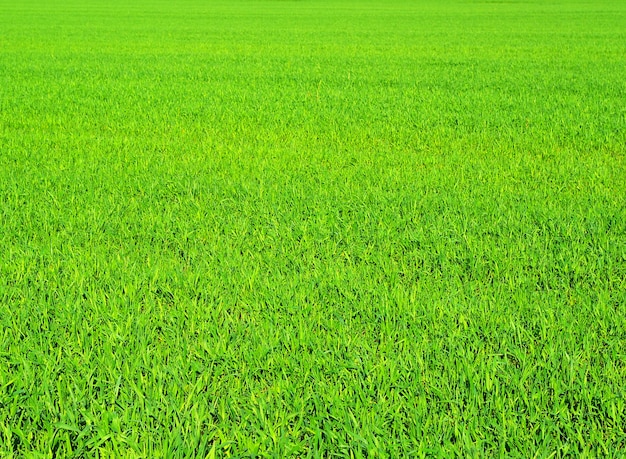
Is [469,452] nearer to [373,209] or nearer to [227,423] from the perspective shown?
[227,423]

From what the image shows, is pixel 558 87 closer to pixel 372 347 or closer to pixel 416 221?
pixel 416 221

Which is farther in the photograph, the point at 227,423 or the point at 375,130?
the point at 375,130

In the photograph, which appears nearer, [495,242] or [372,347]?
[372,347]

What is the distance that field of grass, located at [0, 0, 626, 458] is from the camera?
89.9 inches

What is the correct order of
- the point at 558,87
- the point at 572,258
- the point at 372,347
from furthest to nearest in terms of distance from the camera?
the point at 558,87, the point at 572,258, the point at 372,347

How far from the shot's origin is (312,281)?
3.44m

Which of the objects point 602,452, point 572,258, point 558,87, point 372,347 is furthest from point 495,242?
point 558,87

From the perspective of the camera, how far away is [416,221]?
4.46 m

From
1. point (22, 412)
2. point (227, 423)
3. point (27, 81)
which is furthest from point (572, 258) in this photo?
point (27, 81)

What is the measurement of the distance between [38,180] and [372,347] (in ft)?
12.3

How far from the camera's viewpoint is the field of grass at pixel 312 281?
2.28 m

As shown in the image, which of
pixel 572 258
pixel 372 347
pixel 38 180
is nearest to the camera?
pixel 372 347

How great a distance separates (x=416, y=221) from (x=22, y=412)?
9.21ft

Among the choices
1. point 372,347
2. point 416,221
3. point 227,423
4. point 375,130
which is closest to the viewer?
point 227,423
